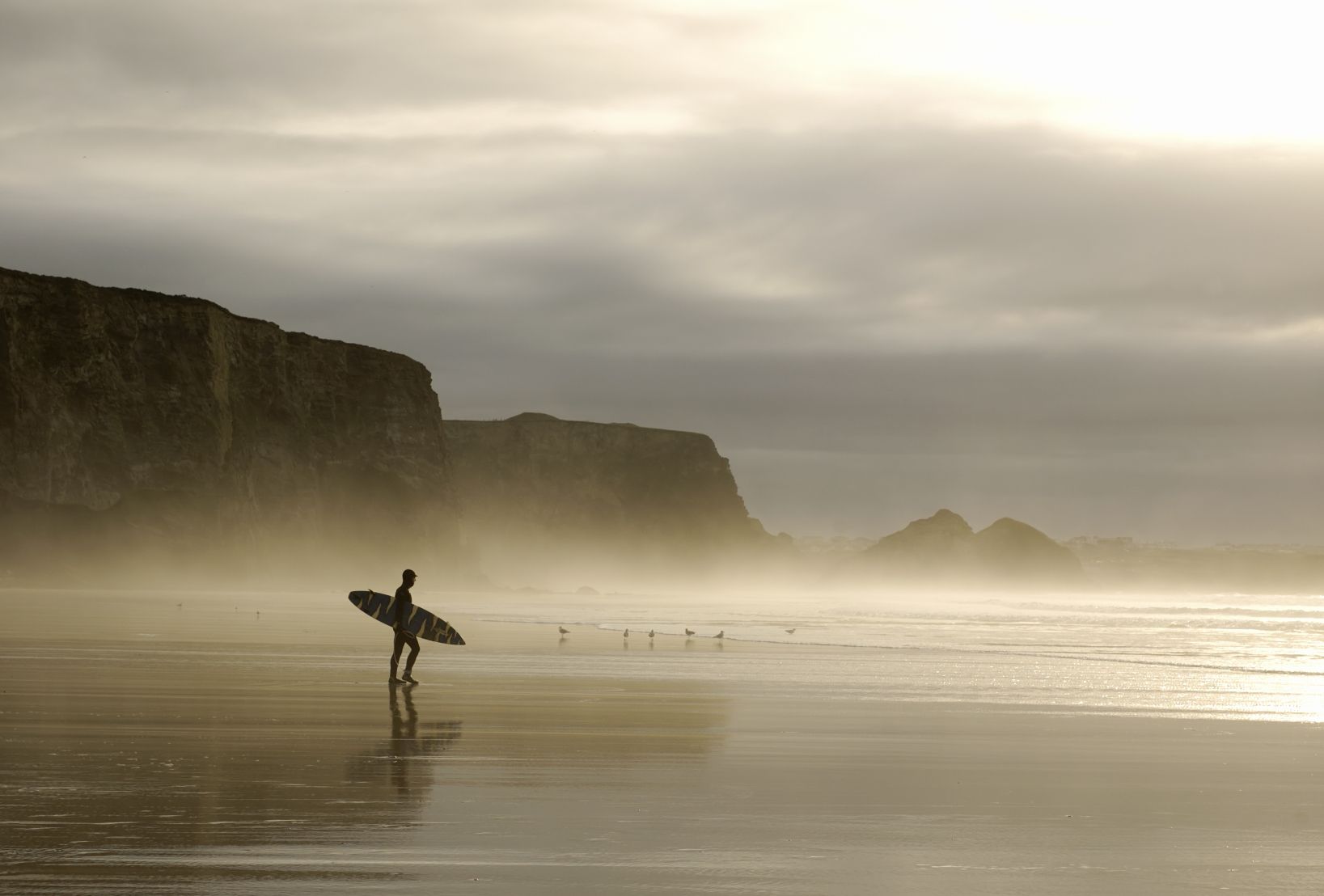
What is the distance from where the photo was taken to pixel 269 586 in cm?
8512

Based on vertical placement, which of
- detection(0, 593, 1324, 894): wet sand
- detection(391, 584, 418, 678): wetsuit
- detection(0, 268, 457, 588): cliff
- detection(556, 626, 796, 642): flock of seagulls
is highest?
detection(0, 268, 457, 588): cliff

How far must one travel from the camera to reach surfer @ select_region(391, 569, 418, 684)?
18.3m

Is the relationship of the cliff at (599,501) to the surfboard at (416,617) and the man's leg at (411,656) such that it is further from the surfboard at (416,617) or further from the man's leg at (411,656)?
the man's leg at (411,656)

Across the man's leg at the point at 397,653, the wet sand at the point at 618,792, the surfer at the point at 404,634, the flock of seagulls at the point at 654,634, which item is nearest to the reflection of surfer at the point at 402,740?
the wet sand at the point at 618,792

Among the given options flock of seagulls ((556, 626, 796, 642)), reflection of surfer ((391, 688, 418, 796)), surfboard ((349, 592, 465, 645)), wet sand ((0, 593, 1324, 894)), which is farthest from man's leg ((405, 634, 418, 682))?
flock of seagulls ((556, 626, 796, 642))

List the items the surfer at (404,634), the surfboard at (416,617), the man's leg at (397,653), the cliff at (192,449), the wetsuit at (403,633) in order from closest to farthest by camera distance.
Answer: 1. the man's leg at (397,653)
2. the surfer at (404,634)
3. the wetsuit at (403,633)
4. the surfboard at (416,617)
5. the cliff at (192,449)

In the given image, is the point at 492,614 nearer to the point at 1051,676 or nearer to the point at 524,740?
the point at 1051,676

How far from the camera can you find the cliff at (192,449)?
77.7 m

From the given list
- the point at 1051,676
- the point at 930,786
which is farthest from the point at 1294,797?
the point at 1051,676

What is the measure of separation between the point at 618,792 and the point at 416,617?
12024mm

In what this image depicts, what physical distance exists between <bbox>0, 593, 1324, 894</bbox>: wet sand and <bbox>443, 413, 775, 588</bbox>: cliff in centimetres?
15386

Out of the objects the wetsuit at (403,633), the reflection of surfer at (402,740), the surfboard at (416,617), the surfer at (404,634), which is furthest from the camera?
the surfboard at (416,617)

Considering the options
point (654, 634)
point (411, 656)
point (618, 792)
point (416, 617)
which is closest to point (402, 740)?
point (618, 792)

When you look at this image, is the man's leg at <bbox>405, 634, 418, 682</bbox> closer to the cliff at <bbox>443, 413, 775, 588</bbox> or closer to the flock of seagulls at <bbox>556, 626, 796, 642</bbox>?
the flock of seagulls at <bbox>556, 626, 796, 642</bbox>
